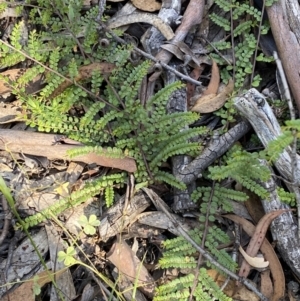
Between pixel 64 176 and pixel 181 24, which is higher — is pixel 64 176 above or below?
below

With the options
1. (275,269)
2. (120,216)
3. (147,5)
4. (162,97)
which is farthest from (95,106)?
(275,269)

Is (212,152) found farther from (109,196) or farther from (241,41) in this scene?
(241,41)

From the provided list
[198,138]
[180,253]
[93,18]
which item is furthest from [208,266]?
[93,18]

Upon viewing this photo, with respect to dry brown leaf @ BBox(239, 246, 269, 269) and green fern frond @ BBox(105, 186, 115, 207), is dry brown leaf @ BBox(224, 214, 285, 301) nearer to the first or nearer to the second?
dry brown leaf @ BBox(239, 246, 269, 269)

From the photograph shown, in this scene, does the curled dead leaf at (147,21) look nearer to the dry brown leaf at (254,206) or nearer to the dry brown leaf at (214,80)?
the dry brown leaf at (214,80)

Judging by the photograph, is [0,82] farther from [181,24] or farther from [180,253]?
[180,253]

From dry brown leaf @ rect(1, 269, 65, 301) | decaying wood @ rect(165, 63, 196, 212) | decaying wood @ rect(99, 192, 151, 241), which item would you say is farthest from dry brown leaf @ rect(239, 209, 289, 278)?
dry brown leaf @ rect(1, 269, 65, 301)

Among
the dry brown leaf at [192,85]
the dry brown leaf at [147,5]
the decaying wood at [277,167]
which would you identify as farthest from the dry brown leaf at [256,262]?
the dry brown leaf at [147,5]
